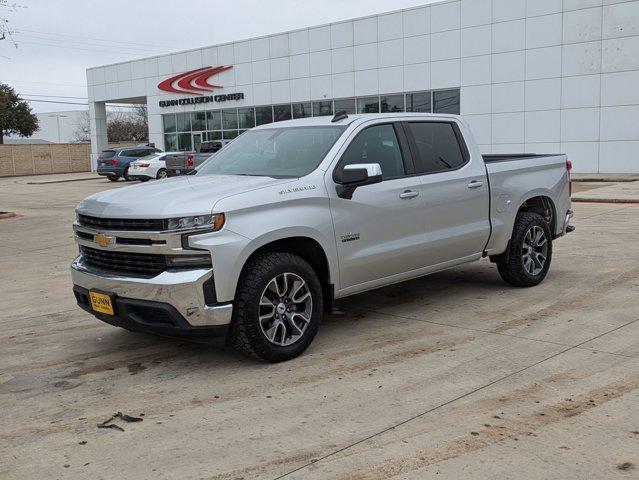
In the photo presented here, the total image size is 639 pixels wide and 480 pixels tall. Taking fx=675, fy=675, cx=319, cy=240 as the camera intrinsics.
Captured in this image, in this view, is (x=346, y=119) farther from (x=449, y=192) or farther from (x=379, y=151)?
(x=449, y=192)

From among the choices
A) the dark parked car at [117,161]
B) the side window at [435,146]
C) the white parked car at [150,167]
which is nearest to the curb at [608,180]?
the white parked car at [150,167]

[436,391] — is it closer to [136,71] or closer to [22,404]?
[22,404]

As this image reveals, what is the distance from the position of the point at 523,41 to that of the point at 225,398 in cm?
2644

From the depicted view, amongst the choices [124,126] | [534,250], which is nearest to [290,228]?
[534,250]

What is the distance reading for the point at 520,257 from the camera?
7355 millimetres

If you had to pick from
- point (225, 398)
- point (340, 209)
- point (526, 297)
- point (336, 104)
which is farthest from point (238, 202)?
point (336, 104)

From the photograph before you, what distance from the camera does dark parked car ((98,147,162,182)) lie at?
112 ft

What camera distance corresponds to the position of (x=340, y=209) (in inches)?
219

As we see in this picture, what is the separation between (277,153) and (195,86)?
3653cm

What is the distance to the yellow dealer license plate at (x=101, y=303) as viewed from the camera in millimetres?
5133

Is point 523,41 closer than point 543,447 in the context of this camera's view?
No

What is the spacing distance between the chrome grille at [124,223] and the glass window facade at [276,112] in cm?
2626

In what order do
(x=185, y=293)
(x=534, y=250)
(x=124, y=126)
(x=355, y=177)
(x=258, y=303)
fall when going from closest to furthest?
(x=185, y=293) < (x=258, y=303) < (x=355, y=177) < (x=534, y=250) < (x=124, y=126)

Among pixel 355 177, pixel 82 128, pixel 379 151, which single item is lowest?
pixel 355 177
